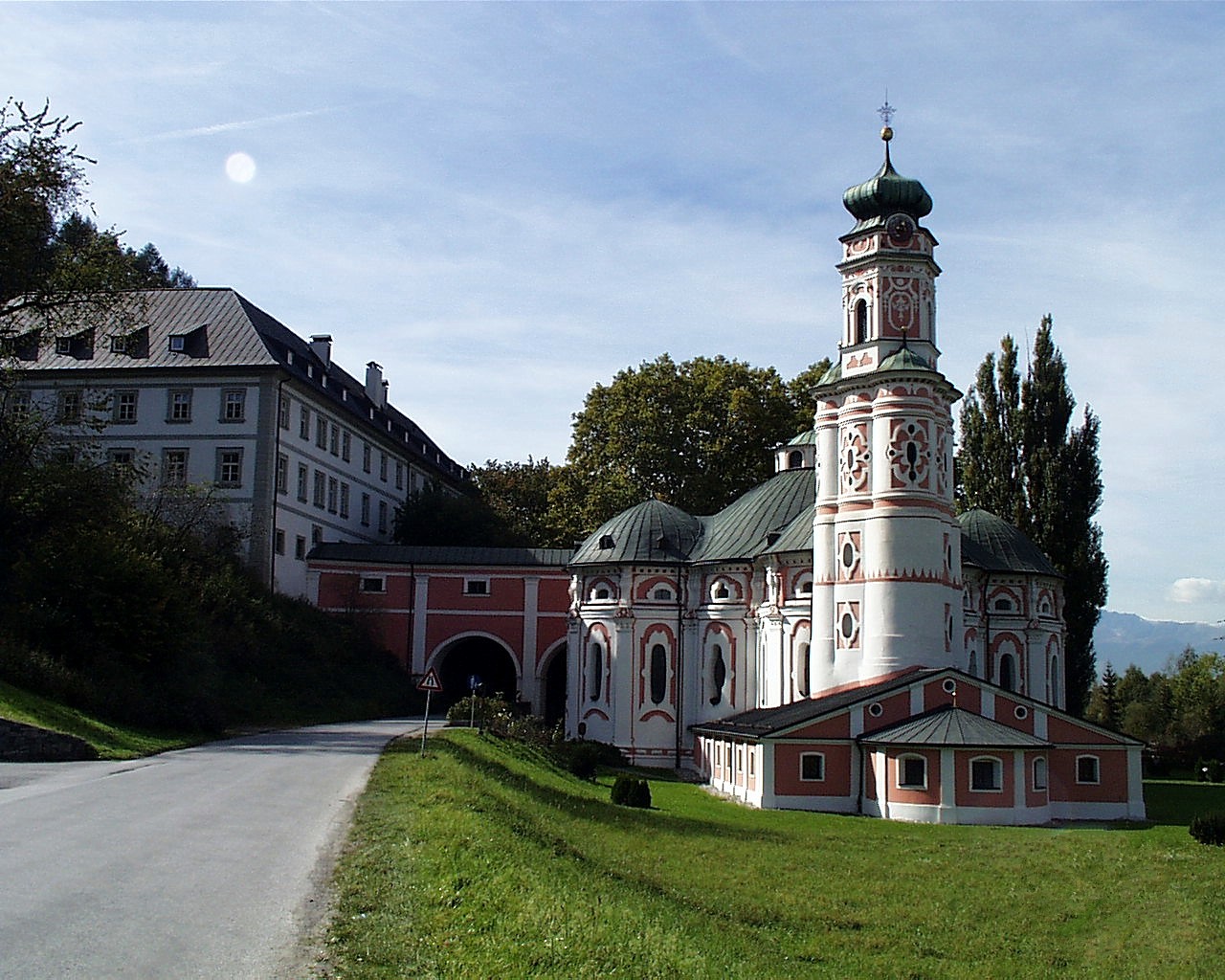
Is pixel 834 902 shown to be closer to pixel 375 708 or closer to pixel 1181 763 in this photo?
pixel 375 708

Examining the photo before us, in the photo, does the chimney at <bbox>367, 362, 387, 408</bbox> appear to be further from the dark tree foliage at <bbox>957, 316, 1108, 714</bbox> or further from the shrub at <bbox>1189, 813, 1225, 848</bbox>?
the shrub at <bbox>1189, 813, 1225, 848</bbox>

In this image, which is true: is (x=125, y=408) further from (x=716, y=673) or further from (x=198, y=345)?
(x=716, y=673)

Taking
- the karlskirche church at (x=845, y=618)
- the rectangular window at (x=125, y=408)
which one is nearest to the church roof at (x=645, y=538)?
the karlskirche church at (x=845, y=618)

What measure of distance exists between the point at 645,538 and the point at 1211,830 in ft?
86.6

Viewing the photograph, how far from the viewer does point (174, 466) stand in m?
52.6

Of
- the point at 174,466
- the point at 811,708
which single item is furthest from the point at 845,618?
the point at 174,466

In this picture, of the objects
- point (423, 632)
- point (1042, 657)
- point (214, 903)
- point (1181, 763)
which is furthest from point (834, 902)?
point (1181, 763)

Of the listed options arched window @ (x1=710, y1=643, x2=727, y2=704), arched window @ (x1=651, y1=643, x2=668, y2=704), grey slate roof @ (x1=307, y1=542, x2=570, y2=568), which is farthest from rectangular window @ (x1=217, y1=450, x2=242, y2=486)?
arched window @ (x1=710, y1=643, x2=727, y2=704)

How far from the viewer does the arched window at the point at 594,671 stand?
1976 inches

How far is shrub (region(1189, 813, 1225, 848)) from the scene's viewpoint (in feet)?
87.6

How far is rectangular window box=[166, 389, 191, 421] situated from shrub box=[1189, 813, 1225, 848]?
1596 inches

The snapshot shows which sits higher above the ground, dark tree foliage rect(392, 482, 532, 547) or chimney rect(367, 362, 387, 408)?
chimney rect(367, 362, 387, 408)

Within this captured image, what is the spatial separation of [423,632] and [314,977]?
48.0 metres

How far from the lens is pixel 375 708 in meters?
48.3
